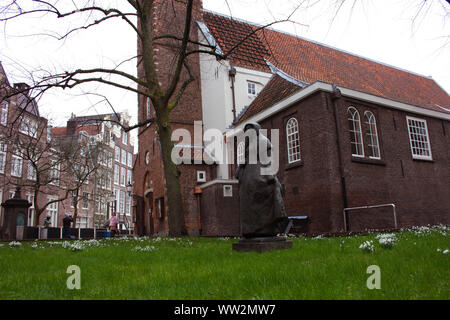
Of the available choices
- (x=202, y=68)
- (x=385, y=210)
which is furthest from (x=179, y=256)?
(x=202, y=68)

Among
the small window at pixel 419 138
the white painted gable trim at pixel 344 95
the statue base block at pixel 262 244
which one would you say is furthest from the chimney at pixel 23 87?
the small window at pixel 419 138

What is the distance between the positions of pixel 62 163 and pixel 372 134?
31.6 m

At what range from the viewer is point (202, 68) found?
2633 centimetres

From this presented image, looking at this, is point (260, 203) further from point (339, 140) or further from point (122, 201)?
point (122, 201)

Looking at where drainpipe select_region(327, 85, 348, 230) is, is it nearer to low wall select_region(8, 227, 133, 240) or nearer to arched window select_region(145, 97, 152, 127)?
arched window select_region(145, 97, 152, 127)

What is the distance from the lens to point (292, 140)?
1692 centimetres

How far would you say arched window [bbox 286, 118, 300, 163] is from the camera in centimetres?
1664

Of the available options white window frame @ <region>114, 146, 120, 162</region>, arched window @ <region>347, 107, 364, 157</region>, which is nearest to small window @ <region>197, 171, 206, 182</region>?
arched window @ <region>347, 107, 364, 157</region>

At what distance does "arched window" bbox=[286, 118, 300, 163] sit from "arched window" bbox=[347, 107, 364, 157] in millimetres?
2425

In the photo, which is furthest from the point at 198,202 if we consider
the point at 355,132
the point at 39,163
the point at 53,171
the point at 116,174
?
the point at 116,174

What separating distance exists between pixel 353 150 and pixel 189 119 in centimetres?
1204

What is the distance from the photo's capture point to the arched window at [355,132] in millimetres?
16016

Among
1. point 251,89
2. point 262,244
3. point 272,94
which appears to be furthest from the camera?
point 251,89

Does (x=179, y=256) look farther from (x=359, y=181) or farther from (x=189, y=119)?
(x=189, y=119)
